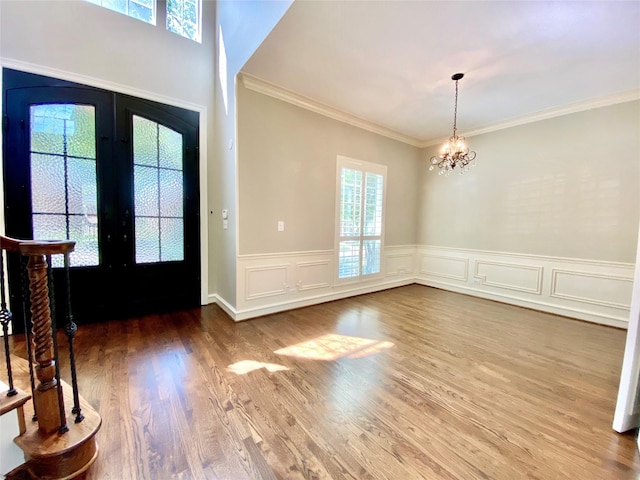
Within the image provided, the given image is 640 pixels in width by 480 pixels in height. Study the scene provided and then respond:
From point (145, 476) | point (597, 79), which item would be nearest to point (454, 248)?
point (597, 79)

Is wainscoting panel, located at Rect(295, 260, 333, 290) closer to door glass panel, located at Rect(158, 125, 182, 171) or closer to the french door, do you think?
the french door

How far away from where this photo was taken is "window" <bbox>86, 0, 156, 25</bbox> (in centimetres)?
313

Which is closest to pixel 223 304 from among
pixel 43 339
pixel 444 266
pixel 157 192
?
pixel 157 192

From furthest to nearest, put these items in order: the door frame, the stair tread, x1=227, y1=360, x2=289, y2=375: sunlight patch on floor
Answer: the door frame, x1=227, y1=360, x2=289, y2=375: sunlight patch on floor, the stair tread

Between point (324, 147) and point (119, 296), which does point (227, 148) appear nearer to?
point (324, 147)

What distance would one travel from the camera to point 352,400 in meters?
1.93

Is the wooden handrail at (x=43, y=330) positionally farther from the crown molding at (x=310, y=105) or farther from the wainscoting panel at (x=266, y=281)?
the crown molding at (x=310, y=105)

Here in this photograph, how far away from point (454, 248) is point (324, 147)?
3.07m

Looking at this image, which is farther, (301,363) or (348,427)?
(301,363)

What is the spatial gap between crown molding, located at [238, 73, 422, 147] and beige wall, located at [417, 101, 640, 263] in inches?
59.7

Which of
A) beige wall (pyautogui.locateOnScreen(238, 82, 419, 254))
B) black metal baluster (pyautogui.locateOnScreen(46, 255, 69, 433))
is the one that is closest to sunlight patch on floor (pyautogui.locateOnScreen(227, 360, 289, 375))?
black metal baluster (pyautogui.locateOnScreen(46, 255, 69, 433))

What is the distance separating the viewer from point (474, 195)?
4691 millimetres

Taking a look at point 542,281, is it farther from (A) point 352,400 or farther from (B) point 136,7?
(B) point 136,7

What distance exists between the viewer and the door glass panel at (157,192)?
3.33 m
